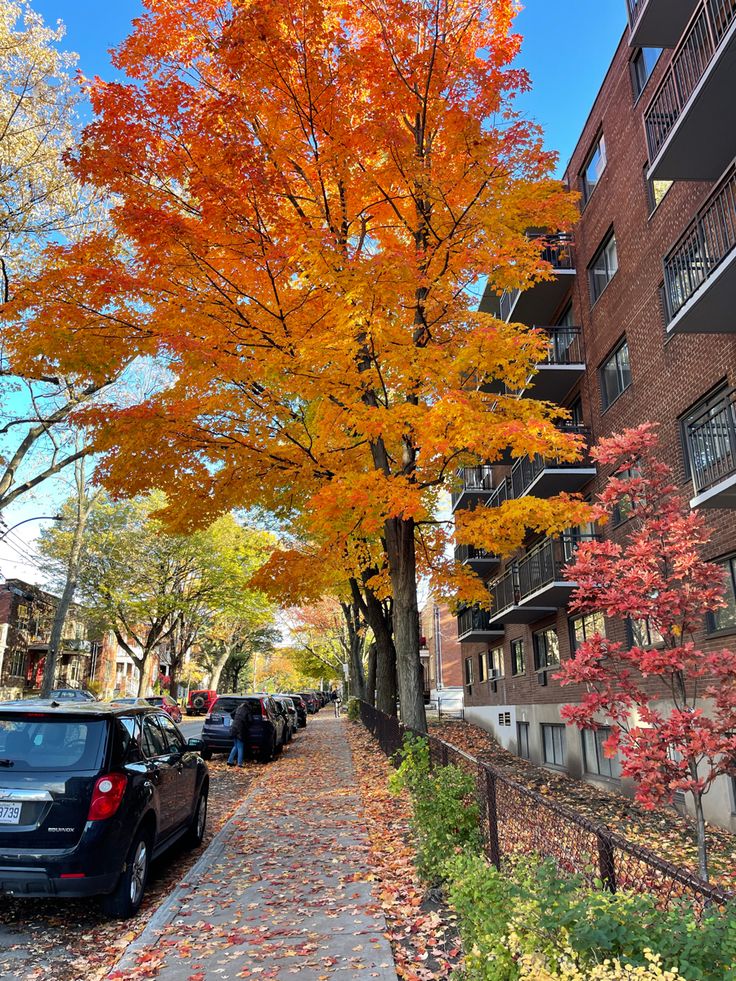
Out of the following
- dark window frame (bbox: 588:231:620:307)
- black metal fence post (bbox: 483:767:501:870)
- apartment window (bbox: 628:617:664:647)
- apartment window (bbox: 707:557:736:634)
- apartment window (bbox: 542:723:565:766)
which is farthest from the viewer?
apartment window (bbox: 542:723:565:766)

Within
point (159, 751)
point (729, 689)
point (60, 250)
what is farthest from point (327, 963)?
point (60, 250)

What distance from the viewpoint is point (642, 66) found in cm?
1548

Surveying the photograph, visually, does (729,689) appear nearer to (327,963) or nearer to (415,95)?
(327,963)

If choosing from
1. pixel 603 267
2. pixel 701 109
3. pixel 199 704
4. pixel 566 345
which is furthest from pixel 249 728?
pixel 199 704

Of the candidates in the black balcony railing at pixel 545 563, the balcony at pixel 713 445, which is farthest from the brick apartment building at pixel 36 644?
the balcony at pixel 713 445

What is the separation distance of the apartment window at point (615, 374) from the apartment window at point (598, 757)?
7.95m

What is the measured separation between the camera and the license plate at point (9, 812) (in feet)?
17.8

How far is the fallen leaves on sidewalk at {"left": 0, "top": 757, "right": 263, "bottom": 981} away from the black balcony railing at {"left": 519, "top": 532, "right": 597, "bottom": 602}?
41.7 ft

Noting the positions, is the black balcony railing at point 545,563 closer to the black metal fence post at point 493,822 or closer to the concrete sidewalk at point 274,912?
the concrete sidewalk at point 274,912

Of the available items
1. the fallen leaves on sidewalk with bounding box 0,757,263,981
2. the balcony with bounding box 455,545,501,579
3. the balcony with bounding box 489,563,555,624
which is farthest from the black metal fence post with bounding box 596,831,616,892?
the balcony with bounding box 455,545,501,579

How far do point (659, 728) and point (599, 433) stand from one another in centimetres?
1255

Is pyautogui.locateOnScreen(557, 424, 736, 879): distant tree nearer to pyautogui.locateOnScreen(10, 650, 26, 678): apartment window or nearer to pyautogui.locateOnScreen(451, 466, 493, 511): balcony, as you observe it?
pyautogui.locateOnScreen(451, 466, 493, 511): balcony

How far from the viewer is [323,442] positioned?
11.8 m

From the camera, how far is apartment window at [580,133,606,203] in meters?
17.6
